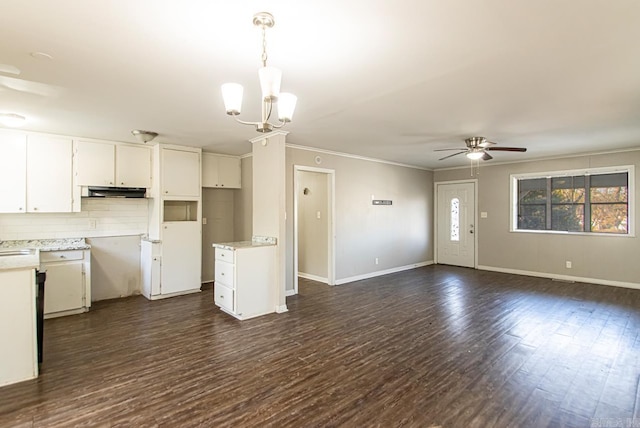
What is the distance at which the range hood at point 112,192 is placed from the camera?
4606 millimetres

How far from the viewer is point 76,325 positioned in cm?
389

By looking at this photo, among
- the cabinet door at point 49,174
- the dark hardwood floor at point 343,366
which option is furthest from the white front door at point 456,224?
the cabinet door at point 49,174

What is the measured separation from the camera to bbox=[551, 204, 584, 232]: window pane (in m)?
6.21

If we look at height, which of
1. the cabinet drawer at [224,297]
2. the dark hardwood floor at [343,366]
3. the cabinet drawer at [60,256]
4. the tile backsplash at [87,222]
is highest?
the tile backsplash at [87,222]

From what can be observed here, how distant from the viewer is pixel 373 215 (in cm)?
662

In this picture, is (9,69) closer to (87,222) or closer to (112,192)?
(112,192)

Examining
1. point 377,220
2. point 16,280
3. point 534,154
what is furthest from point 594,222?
point 16,280

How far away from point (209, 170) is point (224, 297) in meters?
2.51

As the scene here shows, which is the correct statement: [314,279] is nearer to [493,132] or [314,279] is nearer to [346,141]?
[346,141]

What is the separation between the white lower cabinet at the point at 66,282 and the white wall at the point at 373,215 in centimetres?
282

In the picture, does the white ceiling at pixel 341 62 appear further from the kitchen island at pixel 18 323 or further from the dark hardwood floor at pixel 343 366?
the dark hardwood floor at pixel 343 366

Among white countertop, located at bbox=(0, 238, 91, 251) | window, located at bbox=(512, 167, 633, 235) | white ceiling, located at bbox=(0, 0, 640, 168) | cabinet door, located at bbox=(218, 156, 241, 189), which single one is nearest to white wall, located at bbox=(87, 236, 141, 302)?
white countertop, located at bbox=(0, 238, 91, 251)

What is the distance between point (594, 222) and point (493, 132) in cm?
342

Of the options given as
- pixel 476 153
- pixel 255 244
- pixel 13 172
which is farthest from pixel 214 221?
pixel 476 153
